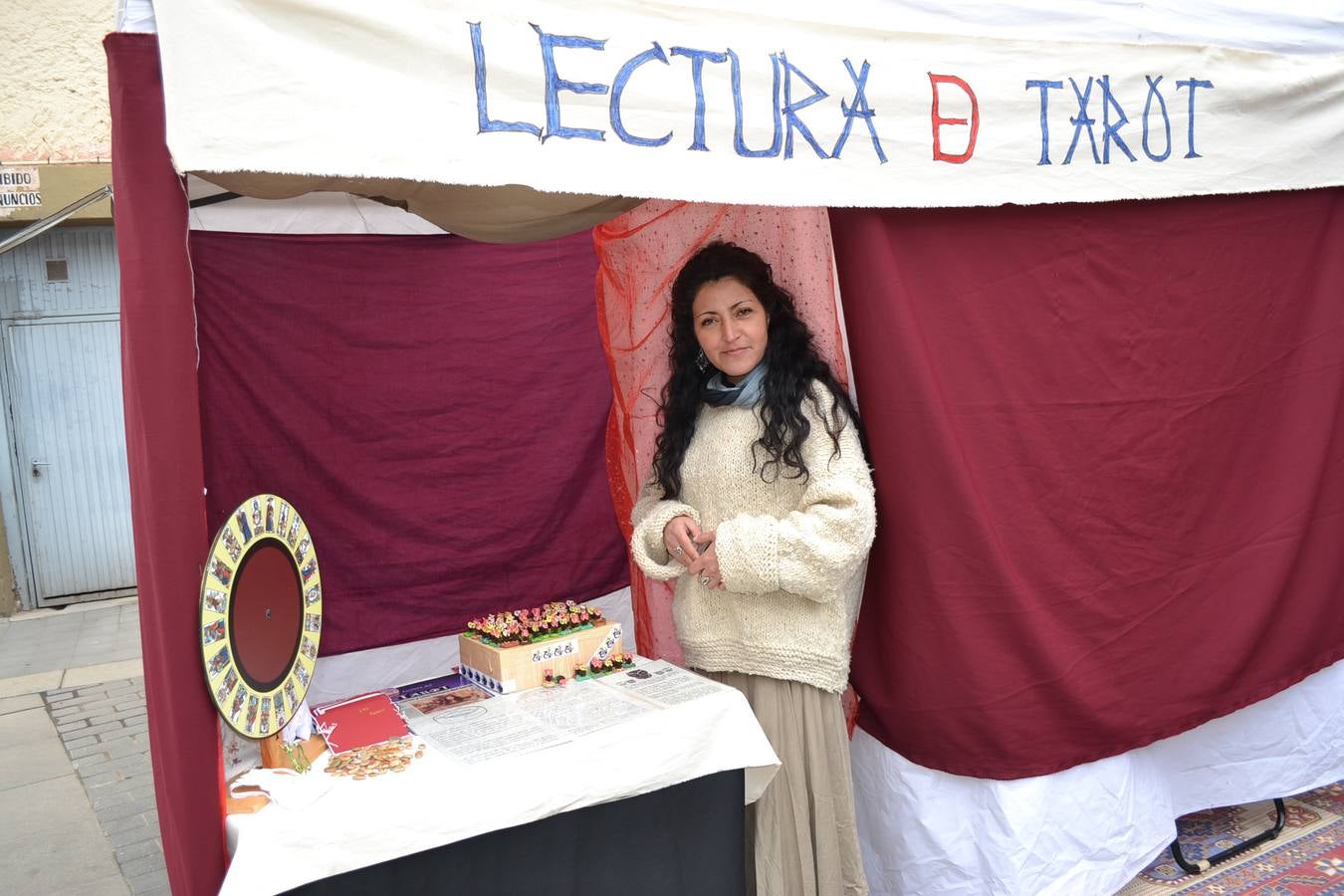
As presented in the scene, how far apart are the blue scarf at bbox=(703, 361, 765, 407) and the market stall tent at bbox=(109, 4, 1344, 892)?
243 millimetres

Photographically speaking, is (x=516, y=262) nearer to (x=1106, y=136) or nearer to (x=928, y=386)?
(x=928, y=386)

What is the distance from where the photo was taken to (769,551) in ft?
7.16

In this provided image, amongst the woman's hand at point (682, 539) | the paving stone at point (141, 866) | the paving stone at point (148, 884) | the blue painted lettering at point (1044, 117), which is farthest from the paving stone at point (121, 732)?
the blue painted lettering at point (1044, 117)

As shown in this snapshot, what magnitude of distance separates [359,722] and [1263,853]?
2722 mm

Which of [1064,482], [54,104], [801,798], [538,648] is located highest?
[54,104]

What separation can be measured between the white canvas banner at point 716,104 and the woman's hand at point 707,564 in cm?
80

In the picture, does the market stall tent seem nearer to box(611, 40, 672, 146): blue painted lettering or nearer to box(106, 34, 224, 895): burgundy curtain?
box(611, 40, 672, 146): blue painted lettering

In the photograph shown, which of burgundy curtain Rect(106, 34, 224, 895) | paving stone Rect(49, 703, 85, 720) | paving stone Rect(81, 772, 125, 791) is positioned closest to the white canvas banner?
burgundy curtain Rect(106, 34, 224, 895)

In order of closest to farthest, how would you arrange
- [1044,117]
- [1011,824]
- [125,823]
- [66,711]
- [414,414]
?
[1044,117] < [1011,824] < [414,414] < [125,823] < [66,711]

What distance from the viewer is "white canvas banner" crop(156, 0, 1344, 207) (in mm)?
1554

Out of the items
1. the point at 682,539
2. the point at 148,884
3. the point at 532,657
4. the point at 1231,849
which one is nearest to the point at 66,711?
the point at 148,884

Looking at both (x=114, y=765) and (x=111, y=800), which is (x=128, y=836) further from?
(x=114, y=765)

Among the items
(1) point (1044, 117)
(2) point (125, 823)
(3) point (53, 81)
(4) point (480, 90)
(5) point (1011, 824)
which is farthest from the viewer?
(3) point (53, 81)

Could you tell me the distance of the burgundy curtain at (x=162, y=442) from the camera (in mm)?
1548
